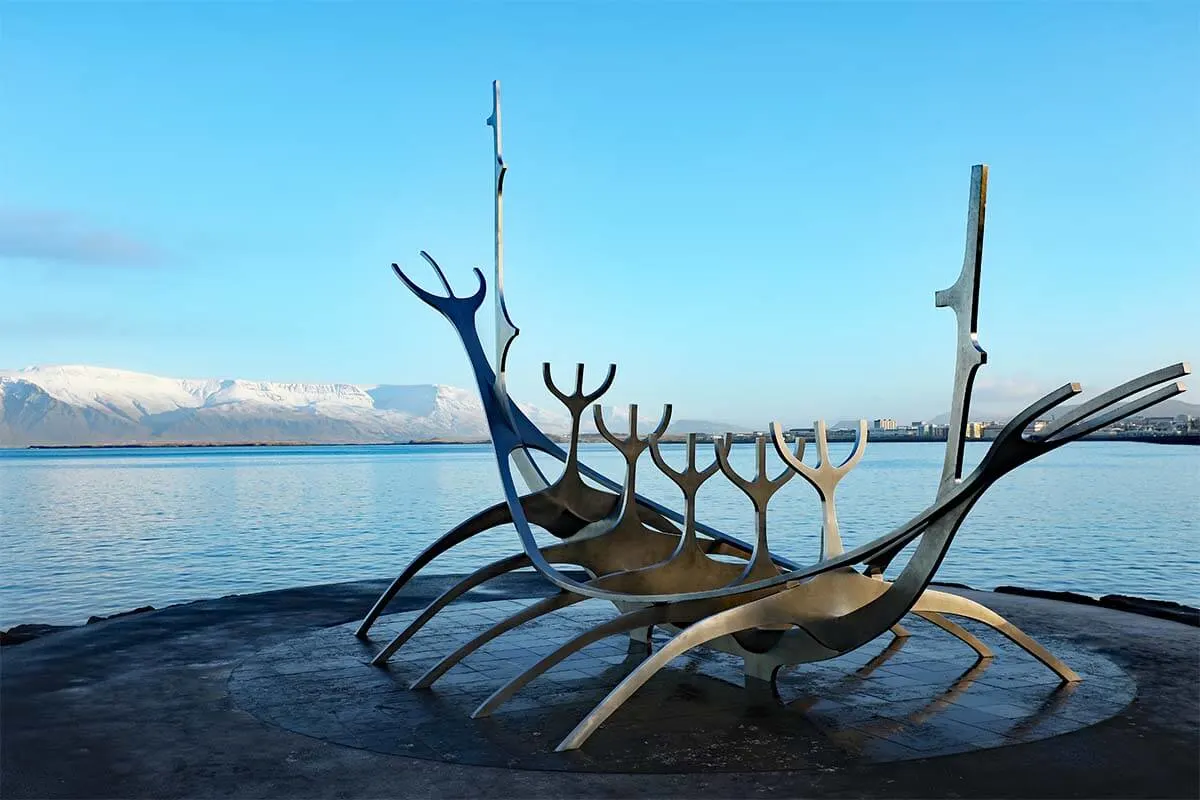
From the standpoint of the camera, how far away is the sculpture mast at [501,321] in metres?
11.3

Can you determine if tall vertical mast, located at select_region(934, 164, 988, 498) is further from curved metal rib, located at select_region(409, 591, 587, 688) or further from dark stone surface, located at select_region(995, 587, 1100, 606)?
dark stone surface, located at select_region(995, 587, 1100, 606)

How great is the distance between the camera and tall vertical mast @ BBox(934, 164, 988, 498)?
22.7 feet

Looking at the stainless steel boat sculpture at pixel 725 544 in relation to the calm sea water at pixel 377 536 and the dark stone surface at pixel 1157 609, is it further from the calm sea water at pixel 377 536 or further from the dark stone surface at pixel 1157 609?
the calm sea water at pixel 377 536

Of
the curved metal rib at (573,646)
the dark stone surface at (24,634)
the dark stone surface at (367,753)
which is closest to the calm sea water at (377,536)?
the dark stone surface at (24,634)

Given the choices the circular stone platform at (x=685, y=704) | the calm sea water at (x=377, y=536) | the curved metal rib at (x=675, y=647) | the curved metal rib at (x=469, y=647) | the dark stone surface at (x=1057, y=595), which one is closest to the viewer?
the circular stone platform at (x=685, y=704)

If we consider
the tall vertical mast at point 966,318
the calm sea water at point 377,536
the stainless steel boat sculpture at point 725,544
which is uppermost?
the tall vertical mast at point 966,318

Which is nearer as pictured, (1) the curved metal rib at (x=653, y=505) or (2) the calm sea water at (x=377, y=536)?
(1) the curved metal rib at (x=653, y=505)

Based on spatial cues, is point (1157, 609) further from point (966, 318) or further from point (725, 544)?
point (966, 318)

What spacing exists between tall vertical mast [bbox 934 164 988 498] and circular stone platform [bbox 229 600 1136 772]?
2.02 meters

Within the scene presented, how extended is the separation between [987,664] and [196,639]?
821 centimetres

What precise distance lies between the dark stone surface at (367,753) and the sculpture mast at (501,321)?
2894 mm

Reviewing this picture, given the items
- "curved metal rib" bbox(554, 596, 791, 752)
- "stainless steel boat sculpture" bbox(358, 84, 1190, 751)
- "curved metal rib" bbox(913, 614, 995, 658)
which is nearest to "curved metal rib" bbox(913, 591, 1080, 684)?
"stainless steel boat sculpture" bbox(358, 84, 1190, 751)

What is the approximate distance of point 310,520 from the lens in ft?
119

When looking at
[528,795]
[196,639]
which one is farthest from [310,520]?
[528,795]
